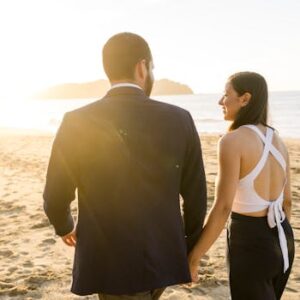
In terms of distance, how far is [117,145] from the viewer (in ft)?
6.27

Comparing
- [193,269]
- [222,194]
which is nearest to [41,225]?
[193,269]

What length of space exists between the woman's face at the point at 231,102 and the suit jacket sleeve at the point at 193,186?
474 mm

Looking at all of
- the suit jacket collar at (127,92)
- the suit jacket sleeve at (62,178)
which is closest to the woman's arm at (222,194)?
the suit jacket collar at (127,92)

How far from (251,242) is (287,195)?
20.7 inches

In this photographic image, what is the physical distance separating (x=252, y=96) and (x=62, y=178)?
3.96 feet

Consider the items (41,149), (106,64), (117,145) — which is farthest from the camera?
(41,149)

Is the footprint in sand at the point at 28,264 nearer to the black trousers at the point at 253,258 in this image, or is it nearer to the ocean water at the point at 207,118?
the black trousers at the point at 253,258

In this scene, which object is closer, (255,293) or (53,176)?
(53,176)

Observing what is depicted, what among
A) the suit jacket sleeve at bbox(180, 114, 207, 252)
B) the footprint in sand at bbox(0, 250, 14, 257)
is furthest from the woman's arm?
the footprint in sand at bbox(0, 250, 14, 257)

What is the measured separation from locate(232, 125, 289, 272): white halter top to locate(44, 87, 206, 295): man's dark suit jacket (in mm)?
522

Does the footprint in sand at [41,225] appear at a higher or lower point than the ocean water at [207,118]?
higher

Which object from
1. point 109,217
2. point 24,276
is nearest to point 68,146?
point 109,217

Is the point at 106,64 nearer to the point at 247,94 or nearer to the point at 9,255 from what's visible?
the point at 247,94

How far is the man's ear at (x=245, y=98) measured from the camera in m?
2.43
